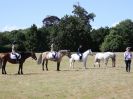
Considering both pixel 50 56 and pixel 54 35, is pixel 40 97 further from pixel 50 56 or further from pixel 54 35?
pixel 54 35

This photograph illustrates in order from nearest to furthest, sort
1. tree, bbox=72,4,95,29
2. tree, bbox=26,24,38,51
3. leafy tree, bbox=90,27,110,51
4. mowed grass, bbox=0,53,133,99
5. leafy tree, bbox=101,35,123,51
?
mowed grass, bbox=0,53,133,99
tree, bbox=26,24,38,51
leafy tree, bbox=90,27,110,51
leafy tree, bbox=101,35,123,51
tree, bbox=72,4,95,29

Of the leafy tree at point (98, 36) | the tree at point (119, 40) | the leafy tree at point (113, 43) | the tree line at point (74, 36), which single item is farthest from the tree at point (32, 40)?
the leafy tree at point (113, 43)

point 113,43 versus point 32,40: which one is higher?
point 32,40

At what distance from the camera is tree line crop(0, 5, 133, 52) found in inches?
4429

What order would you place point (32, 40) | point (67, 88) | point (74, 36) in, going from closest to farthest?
point (67, 88)
point (74, 36)
point (32, 40)

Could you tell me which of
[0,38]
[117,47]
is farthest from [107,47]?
[0,38]

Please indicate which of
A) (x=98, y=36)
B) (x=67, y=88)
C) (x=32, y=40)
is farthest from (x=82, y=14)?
(x=67, y=88)

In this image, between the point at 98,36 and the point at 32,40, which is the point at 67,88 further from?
the point at 98,36

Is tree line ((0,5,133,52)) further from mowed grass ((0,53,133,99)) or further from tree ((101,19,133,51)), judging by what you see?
mowed grass ((0,53,133,99))

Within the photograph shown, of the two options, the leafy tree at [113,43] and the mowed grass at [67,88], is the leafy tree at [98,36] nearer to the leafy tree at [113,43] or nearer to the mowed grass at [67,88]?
the leafy tree at [113,43]

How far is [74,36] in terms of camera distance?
371 ft

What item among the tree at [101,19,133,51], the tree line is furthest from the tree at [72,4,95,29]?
the tree at [101,19,133,51]

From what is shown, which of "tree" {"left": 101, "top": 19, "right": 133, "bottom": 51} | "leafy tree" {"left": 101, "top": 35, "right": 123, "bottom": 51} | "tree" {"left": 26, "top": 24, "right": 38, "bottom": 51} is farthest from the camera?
"tree" {"left": 101, "top": 19, "right": 133, "bottom": 51}

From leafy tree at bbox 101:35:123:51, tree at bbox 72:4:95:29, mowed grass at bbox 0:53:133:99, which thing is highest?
tree at bbox 72:4:95:29
